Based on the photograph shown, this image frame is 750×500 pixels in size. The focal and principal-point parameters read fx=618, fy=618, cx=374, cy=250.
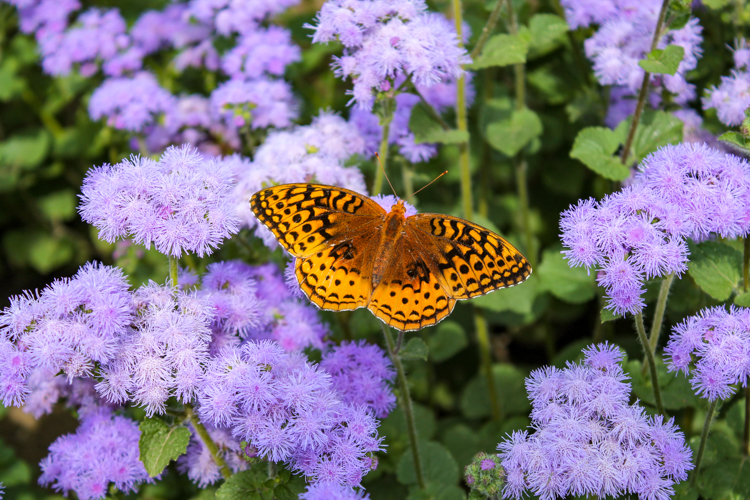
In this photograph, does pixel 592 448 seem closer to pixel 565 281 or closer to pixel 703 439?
pixel 703 439

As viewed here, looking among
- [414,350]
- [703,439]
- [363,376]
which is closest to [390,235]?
[414,350]

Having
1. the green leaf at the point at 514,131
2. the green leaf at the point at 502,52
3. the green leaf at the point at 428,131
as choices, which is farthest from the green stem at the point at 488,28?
the green leaf at the point at 514,131

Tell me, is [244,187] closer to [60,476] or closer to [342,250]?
[342,250]

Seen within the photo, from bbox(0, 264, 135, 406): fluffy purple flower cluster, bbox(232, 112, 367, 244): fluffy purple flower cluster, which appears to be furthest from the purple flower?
bbox(0, 264, 135, 406): fluffy purple flower cluster

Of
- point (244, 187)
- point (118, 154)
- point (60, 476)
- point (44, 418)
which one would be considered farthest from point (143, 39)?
point (60, 476)

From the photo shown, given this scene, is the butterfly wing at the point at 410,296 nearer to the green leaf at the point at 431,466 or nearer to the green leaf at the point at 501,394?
the green leaf at the point at 431,466

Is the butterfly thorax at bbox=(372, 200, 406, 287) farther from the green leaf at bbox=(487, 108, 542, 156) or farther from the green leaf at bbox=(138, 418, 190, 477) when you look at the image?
the green leaf at bbox=(487, 108, 542, 156)
